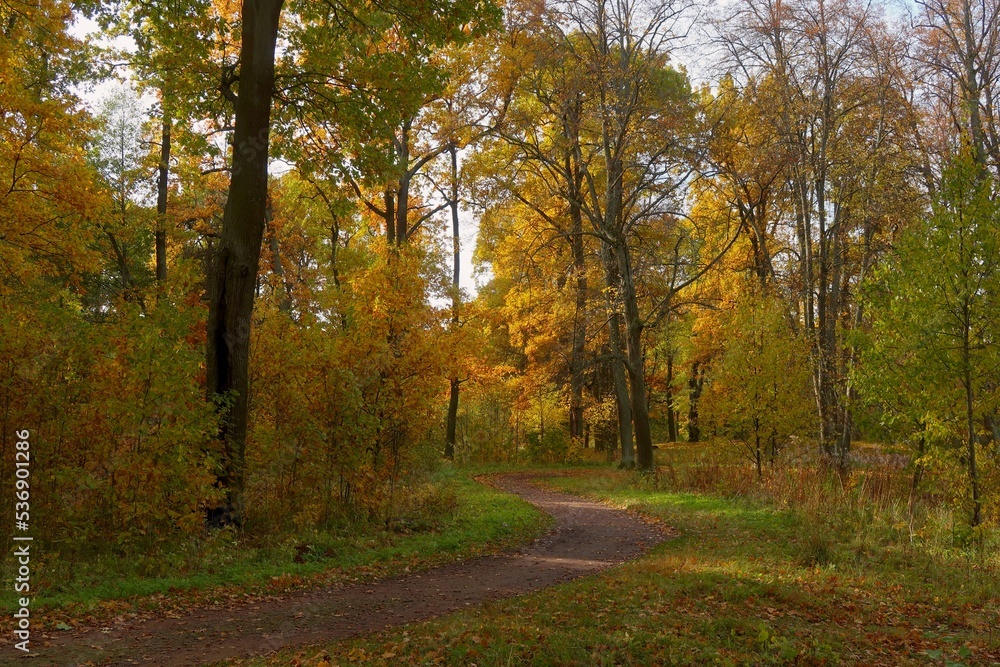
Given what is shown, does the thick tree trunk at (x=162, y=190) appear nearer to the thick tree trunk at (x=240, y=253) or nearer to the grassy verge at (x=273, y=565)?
the thick tree trunk at (x=240, y=253)

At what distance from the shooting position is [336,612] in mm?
6750

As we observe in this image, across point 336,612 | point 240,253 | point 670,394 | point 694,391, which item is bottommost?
point 336,612

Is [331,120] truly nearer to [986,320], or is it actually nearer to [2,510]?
[2,510]

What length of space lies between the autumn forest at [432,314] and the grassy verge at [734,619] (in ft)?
0.19

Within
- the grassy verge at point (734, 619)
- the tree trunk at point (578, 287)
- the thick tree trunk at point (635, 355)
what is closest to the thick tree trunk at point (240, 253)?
the grassy verge at point (734, 619)

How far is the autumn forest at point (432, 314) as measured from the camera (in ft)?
25.8

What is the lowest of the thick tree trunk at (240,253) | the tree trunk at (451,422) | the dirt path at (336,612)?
the dirt path at (336,612)

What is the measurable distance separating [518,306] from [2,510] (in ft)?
62.9

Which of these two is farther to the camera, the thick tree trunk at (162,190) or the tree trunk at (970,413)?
the thick tree trunk at (162,190)

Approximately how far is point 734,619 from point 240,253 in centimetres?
760

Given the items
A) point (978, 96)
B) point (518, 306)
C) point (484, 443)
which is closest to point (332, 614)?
point (978, 96)

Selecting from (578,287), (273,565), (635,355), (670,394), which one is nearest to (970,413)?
(635,355)

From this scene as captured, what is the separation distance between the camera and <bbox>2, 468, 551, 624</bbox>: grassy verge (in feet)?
21.2

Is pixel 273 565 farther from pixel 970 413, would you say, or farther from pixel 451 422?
pixel 451 422
